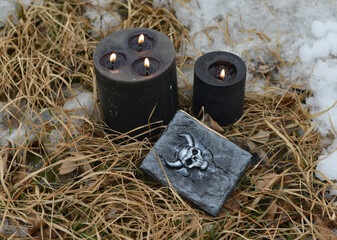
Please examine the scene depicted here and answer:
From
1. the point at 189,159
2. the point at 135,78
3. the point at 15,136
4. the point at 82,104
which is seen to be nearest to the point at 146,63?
the point at 135,78

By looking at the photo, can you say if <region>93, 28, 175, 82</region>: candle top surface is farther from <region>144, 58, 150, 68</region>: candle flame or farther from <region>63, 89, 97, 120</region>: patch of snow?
<region>63, 89, 97, 120</region>: patch of snow

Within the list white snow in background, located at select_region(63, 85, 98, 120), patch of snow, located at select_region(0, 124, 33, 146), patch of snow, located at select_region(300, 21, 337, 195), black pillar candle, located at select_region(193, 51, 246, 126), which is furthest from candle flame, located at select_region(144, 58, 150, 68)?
Result: patch of snow, located at select_region(300, 21, 337, 195)

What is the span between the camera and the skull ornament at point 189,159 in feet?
6.47

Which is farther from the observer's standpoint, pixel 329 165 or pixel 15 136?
pixel 15 136

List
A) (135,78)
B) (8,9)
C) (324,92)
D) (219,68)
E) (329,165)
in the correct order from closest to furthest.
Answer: (135,78) < (329,165) < (219,68) < (324,92) < (8,9)

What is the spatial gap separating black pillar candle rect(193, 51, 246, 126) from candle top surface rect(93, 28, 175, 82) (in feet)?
0.63

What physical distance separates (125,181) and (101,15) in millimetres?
1168

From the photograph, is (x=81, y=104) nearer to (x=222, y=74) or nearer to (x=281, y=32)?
(x=222, y=74)

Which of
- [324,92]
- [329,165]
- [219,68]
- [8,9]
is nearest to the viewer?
[329,165]

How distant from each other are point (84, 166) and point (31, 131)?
323 millimetres

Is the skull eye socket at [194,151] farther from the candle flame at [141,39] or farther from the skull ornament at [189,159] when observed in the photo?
the candle flame at [141,39]

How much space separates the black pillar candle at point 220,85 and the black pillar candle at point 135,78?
0.13 metres

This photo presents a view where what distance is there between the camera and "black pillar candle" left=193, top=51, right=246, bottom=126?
2.06 metres

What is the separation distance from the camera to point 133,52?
2.05 metres
